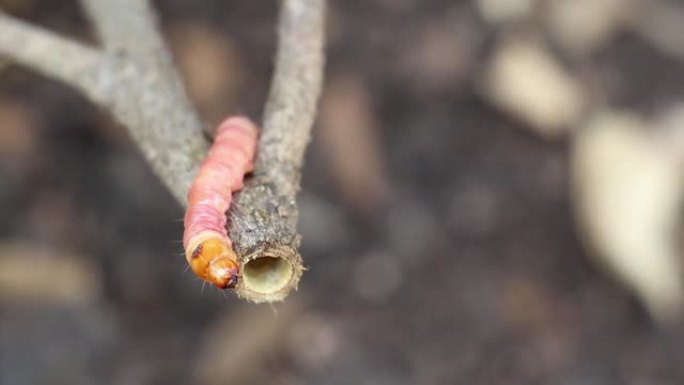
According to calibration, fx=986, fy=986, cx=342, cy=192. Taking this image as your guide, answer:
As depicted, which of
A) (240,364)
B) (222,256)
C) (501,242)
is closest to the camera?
(222,256)

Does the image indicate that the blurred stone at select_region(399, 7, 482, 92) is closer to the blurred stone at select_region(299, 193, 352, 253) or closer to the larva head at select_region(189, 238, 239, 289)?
the blurred stone at select_region(299, 193, 352, 253)

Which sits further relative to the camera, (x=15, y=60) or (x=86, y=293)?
(x=86, y=293)

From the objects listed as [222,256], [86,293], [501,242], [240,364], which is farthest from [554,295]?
[222,256]

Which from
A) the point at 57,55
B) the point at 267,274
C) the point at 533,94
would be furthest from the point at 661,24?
the point at 267,274

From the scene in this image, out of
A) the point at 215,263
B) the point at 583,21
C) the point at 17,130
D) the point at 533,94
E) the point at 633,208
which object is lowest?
the point at 215,263

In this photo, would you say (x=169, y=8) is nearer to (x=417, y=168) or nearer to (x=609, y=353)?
(x=417, y=168)

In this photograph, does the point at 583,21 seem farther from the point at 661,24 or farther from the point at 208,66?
the point at 208,66

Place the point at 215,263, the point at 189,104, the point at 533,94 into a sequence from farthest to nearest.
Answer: the point at 533,94 → the point at 189,104 → the point at 215,263
